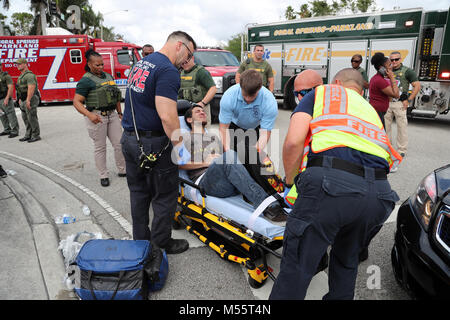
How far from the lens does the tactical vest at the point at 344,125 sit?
179 cm

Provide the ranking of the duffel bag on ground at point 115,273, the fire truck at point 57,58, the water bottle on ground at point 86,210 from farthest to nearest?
the fire truck at point 57,58 → the water bottle on ground at point 86,210 → the duffel bag on ground at point 115,273

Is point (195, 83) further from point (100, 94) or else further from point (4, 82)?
point (4, 82)

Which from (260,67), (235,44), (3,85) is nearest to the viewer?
(260,67)

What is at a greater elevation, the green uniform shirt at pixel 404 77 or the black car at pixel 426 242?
the green uniform shirt at pixel 404 77

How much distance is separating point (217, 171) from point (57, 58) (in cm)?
1317

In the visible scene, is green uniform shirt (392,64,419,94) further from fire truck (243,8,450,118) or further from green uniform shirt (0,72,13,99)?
green uniform shirt (0,72,13,99)

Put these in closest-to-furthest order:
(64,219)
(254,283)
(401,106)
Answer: (254,283) < (64,219) < (401,106)

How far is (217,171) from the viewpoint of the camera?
9.90 feet

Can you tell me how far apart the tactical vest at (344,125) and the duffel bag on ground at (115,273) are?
1.46 metres

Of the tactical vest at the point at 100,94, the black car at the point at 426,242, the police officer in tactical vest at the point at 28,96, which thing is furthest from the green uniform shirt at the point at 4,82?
the black car at the point at 426,242

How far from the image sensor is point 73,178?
5.30 metres

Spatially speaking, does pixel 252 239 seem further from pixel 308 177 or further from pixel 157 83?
pixel 157 83

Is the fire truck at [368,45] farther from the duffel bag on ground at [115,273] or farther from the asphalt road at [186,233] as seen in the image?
the duffel bag on ground at [115,273]

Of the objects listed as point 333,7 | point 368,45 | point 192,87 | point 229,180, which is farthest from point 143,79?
point 333,7
